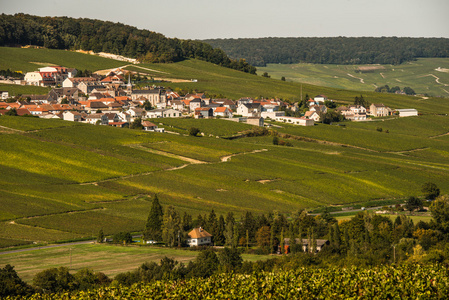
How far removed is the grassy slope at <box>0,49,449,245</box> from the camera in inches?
3511

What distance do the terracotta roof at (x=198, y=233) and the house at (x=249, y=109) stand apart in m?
94.7

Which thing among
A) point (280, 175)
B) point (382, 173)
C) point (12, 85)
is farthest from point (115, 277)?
point (12, 85)

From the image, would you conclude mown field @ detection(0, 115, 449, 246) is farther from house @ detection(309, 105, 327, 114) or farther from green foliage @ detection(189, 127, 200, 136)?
house @ detection(309, 105, 327, 114)

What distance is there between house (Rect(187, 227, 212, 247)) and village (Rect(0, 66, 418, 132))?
2752 inches

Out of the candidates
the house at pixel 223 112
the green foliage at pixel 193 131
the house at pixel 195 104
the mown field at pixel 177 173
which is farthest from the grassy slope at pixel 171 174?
the house at pixel 195 104

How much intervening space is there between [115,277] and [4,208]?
3287cm

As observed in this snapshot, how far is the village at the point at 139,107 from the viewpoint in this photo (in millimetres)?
157500

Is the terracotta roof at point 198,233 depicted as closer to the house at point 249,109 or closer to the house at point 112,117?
the house at point 112,117

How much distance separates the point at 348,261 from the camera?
65875 mm

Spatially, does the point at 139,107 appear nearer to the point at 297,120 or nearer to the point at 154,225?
the point at 297,120

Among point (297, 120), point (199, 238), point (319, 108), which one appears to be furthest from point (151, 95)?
point (199, 238)

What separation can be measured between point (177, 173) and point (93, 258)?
42802mm

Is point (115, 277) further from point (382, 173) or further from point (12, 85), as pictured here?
point (12, 85)

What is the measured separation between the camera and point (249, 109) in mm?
177375
